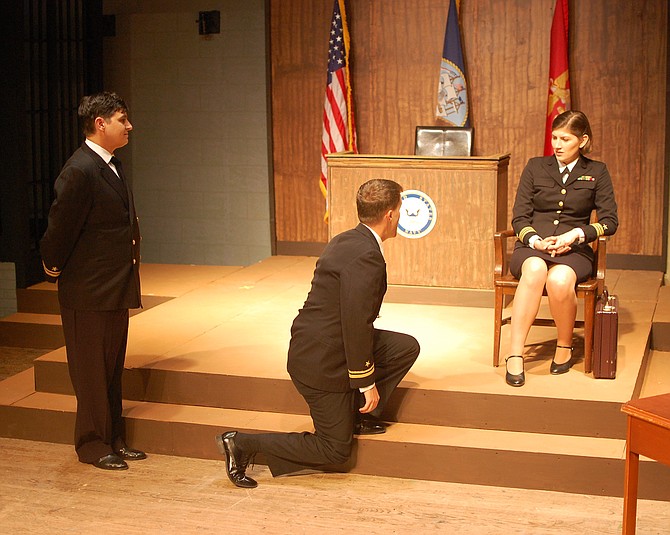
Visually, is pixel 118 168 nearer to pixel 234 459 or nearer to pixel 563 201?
pixel 234 459

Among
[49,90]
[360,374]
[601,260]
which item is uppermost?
[49,90]

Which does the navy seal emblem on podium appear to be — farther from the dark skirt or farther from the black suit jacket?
the black suit jacket

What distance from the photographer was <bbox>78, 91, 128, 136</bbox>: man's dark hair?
162 inches

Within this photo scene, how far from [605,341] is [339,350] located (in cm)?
123

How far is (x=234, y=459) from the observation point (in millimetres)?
4117

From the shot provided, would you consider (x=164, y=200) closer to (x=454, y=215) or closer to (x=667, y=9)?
(x=454, y=215)

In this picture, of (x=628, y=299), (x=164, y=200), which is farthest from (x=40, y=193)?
(x=628, y=299)

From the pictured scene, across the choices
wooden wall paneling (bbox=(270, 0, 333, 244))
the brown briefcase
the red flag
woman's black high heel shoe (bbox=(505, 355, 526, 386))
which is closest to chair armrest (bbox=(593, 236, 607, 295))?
the brown briefcase

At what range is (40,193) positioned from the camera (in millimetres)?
7492

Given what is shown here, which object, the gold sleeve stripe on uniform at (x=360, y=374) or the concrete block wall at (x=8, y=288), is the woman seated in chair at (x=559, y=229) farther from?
the concrete block wall at (x=8, y=288)

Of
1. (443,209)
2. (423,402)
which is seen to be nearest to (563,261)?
(423,402)

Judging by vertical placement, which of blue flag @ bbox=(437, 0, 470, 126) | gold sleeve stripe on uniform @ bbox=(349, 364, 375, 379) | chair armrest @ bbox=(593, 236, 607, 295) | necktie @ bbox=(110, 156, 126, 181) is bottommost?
gold sleeve stripe on uniform @ bbox=(349, 364, 375, 379)

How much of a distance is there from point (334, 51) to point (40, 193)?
2322 millimetres

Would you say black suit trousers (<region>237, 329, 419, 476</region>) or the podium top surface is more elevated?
the podium top surface
